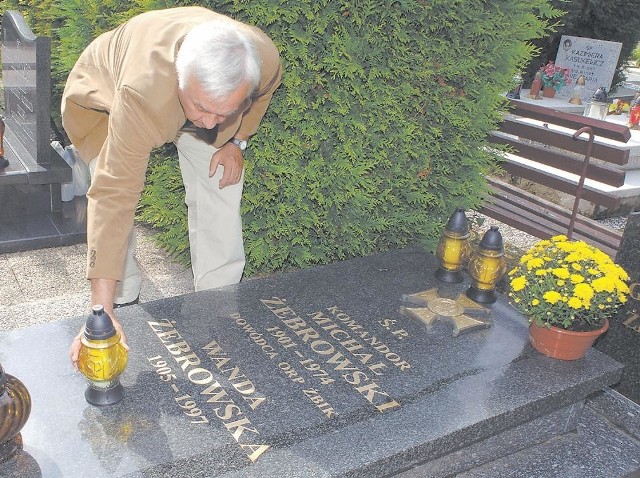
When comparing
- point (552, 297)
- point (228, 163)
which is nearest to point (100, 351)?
point (228, 163)

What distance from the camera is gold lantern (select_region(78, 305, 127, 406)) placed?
2.15 m

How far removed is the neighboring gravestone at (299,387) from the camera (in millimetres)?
2105

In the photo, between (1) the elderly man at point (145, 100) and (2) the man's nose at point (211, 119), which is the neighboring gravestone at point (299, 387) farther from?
(2) the man's nose at point (211, 119)

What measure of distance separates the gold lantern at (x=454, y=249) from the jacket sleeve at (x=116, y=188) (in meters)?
1.58

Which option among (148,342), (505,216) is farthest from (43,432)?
(505,216)

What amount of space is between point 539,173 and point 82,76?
4.36m

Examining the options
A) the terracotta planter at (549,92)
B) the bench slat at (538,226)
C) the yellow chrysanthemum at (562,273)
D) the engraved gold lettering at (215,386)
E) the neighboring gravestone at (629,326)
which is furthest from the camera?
the terracotta planter at (549,92)

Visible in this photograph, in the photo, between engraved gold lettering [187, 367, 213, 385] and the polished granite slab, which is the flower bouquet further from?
the polished granite slab

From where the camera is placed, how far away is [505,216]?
575 centimetres

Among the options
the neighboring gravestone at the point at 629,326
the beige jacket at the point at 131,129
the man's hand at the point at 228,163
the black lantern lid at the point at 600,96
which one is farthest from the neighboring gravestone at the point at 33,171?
the black lantern lid at the point at 600,96

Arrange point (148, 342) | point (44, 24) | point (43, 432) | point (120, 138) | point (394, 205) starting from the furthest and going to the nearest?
point (44, 24), point (394, 205), point (148, 342), point (120, 138), point (43, 432)

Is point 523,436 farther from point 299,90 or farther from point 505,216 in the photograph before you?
point 505,216

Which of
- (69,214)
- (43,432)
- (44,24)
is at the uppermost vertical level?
(44,24)

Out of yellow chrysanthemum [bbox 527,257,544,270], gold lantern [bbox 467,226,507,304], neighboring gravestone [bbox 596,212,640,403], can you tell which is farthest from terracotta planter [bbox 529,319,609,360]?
neighboring gravestone [bbox 596,212,640,403]
